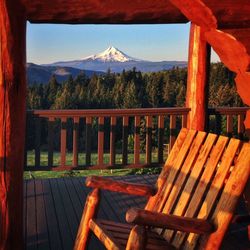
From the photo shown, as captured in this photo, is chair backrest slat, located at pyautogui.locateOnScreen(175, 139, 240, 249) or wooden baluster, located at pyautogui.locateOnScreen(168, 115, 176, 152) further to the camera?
wooden baluster, located at pyautogui.locateOnScreen(168, 115, 176, 152)

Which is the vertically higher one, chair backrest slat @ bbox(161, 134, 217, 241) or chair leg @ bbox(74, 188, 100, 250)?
chair backrest slat @ bbox(161, 134, 217, 241)

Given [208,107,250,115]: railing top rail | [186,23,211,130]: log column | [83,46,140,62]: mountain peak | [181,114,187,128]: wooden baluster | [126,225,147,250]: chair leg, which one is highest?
[83,46,140,62]: mountain peak

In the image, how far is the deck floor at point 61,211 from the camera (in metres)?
3.62

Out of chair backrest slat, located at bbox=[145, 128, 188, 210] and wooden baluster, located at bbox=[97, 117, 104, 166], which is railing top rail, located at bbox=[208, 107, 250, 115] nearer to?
wooden baluster, located at bbox=[97, 117, 104, 166]

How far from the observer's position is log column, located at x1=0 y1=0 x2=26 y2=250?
324cm

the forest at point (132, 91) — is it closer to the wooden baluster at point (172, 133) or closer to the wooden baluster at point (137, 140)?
the wooden baluster at point (172, 133)

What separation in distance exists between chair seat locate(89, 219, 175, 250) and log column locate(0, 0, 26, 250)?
29.2 inches

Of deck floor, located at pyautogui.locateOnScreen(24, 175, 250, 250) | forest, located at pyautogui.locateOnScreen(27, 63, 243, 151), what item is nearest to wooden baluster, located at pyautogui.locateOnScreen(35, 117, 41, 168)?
deck floor, located at pyautogui.locateOnScreen(24, 175, 250, 250)

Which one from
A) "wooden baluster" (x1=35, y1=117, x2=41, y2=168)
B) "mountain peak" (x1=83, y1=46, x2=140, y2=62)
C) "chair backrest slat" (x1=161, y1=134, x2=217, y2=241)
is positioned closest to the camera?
"chair backrest slat" (x1=161, y1=134, x2=217, y2=241)

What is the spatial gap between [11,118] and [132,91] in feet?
38.1

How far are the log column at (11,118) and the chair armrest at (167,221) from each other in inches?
51.9

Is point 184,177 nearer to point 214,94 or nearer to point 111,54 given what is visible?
point 214,94

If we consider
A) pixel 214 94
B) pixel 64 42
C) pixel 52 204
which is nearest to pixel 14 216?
pixel 52 204

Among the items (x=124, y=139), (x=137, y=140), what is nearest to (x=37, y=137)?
(x=124, y=139)
